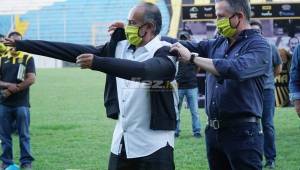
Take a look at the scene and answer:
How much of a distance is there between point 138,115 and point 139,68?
2.26 feet

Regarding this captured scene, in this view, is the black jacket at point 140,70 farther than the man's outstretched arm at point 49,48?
No

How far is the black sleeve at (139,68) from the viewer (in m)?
3.69

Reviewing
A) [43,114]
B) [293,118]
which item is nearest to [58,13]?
[43,114]

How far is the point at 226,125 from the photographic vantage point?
185 inches

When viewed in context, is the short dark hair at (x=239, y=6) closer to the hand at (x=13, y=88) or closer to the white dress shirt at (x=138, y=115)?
the white dress shirt at (x=138, y=115)

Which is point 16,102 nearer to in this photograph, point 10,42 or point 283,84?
point 10,42

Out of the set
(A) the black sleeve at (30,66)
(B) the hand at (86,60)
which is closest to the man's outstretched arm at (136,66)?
(B) the hand at (86,60)

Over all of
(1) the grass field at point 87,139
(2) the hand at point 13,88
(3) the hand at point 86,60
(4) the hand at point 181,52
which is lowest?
(1) the grass field at point 87,139

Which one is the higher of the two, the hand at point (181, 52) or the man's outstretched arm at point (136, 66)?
the hand at point (181, 52)

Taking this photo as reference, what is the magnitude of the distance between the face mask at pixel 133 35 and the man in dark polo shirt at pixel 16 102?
4.63 metres

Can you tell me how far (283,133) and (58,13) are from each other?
34443 millimetres

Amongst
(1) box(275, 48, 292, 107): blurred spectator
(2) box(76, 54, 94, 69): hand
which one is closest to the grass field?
(1) box(275, 48, 292, 107): blurred spectator

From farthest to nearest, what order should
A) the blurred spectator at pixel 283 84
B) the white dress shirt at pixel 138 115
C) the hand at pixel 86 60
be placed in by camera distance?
the blurred spectator at pixel 283 84 → the white dress shirt at pixel 138 115 → the hand at pixel 86 60

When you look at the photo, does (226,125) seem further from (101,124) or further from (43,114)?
(43,114)
